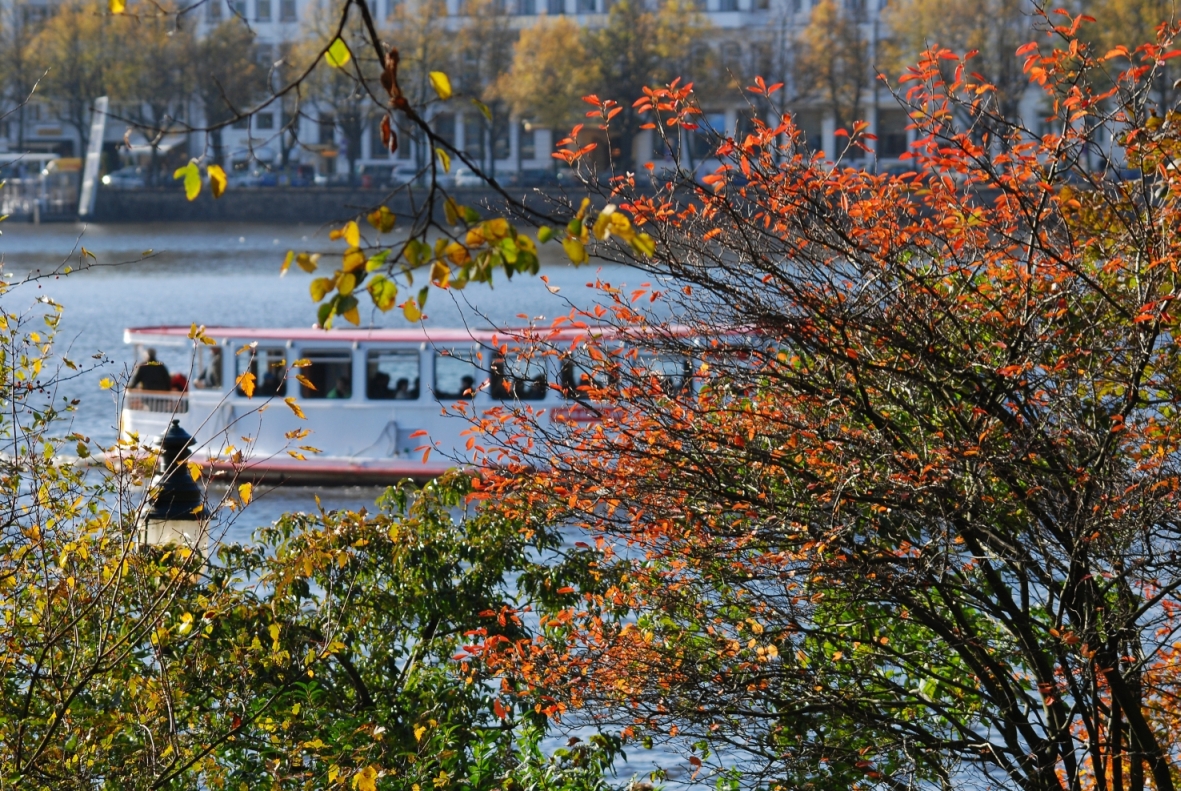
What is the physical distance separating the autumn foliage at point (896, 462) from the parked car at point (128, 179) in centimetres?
8296

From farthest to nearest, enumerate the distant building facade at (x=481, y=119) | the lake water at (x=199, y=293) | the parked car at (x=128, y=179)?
the parked car at (x=128, y=179) < the distant building facade at (x=481, y=119) < the lake water at (x=199, y=293)

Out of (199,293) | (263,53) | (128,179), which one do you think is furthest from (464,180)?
(199,293)

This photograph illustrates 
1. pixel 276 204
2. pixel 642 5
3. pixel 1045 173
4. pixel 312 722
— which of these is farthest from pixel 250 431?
pixel 642 5

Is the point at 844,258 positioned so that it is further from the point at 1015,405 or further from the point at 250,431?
the point at 250,431

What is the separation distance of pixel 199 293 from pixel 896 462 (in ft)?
178

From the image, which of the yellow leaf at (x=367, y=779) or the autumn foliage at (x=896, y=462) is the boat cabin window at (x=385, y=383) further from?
the yellow leaf at (x=367, y=779)

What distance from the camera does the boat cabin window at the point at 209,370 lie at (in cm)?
2566

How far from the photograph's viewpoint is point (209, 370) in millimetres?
25859

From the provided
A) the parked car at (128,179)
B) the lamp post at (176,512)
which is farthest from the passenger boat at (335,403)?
the parked car at (128,179)

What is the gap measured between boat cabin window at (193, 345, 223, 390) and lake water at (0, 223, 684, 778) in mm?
2098

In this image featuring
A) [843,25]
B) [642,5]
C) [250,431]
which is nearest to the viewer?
[250,431]

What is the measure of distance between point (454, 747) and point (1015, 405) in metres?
2.96

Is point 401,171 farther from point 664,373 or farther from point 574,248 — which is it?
point 574,248

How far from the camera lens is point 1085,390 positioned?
6164mm
